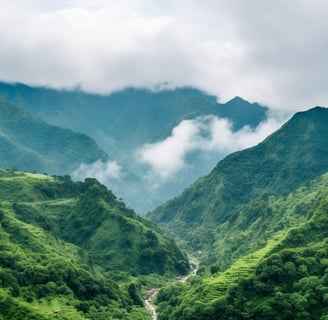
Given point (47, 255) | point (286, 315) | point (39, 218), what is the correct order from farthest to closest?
point (39, 218), point (47, 255), point (286, 315)

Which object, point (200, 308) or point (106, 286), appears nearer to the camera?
point (200, 308)

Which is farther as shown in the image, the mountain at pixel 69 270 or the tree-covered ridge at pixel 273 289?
the mountain at pixel 69 270

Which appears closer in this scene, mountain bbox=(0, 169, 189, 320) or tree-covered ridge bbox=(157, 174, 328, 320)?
tree-covered ridge bbox=(157, 174, 328, 320)

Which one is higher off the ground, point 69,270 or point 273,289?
point 69,270

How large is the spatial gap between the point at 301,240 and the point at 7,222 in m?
80.0

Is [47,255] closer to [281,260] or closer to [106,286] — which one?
[106,286]

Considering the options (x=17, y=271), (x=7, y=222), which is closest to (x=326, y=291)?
(x=17, y=271)

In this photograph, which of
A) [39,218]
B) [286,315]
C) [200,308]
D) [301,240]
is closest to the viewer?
[286,315]

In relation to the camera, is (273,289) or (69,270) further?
(69,270)

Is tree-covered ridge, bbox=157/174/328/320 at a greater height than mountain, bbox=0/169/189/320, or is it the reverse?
mountain, bbox=0/169/189/320

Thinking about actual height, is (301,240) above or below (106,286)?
below

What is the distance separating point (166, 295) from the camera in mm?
149000

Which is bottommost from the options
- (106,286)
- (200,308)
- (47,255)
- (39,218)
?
(200,308)

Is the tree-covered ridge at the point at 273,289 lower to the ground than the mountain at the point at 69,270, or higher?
lower
